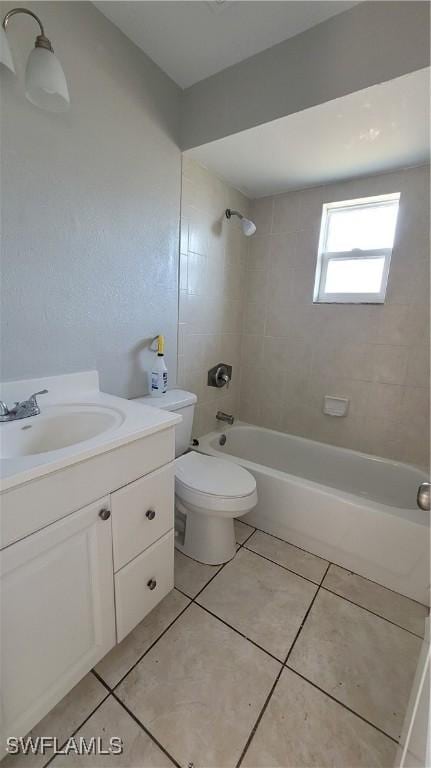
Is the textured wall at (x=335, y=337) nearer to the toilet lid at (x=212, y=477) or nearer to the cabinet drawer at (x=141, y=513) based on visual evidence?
the toilet lid at (x=212, y=477)

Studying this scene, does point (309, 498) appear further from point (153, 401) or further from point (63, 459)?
point (63, 459)

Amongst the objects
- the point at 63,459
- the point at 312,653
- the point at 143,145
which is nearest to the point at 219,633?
the point at 312,653

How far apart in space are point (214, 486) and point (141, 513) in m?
0.43

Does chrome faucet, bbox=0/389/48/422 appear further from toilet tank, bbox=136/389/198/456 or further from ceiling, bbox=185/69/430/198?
ceiling, bbox=185/69/430/198

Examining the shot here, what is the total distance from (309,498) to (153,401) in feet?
3.04

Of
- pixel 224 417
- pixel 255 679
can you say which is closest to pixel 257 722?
pixel 255 679

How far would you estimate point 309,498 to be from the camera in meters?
1.47

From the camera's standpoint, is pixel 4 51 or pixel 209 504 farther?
pixel 209 504

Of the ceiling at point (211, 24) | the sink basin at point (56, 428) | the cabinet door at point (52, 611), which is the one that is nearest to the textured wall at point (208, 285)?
the ceiling at point (211, 24)

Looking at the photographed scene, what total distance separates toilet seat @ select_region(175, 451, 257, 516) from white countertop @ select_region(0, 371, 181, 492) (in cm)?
45

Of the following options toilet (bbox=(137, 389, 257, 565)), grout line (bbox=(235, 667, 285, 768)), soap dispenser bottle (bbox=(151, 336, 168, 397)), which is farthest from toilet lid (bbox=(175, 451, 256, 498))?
grout line (bbox=(235, 667, 285, 768))

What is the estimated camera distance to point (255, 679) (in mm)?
959

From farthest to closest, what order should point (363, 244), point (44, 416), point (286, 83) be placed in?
point (363, 244), point (286, 83), point (44, 416)

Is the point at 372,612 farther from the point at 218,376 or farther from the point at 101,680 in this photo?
the point at 218,376
